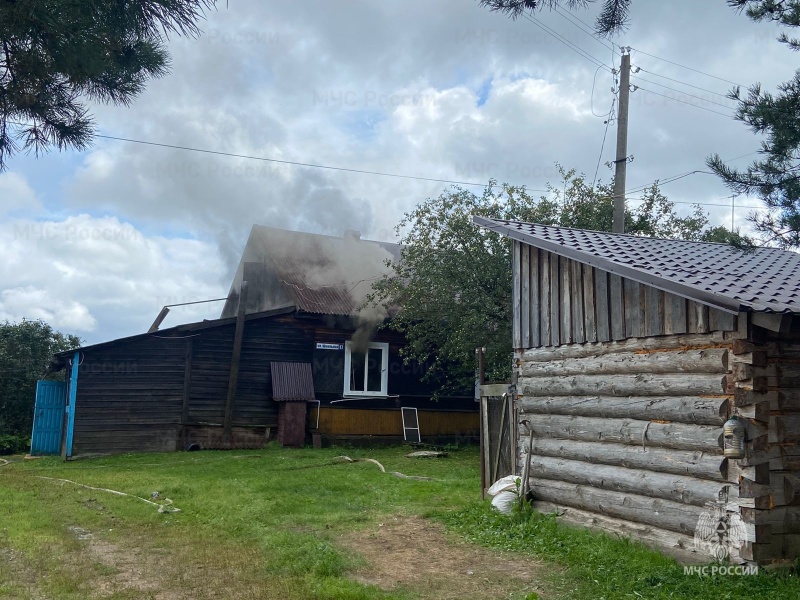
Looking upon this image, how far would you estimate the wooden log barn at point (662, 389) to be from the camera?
7.14 m

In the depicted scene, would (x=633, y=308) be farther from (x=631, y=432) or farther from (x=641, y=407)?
(x=631, y=432)

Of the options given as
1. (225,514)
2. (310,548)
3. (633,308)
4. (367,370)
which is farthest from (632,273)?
(367,370)

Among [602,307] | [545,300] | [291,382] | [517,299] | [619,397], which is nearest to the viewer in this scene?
[619,397]

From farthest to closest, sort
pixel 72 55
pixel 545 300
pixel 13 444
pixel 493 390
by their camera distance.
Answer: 1. pixel 13 444
2. pixel 493 390
3. pixel 545 300
4. pixel 72 55

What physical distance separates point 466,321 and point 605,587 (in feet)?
41.5

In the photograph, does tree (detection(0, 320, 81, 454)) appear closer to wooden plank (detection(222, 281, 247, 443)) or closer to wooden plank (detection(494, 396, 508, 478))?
wooden plank (detection(222, 281, 247, 443))

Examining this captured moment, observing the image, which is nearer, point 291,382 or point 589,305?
point 589,305

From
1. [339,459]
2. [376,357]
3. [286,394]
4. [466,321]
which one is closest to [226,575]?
[339,459]

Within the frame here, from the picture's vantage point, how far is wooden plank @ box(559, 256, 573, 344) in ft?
33.0

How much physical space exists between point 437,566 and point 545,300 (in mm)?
4203

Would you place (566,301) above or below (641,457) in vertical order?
above

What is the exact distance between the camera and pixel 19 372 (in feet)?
85.9

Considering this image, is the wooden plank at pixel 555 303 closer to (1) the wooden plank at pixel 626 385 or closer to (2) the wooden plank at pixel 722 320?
(1) the wooden plank at pixel 626 385

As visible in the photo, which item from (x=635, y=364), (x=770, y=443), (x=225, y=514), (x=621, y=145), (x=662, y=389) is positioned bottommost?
(x=225, y=514)
